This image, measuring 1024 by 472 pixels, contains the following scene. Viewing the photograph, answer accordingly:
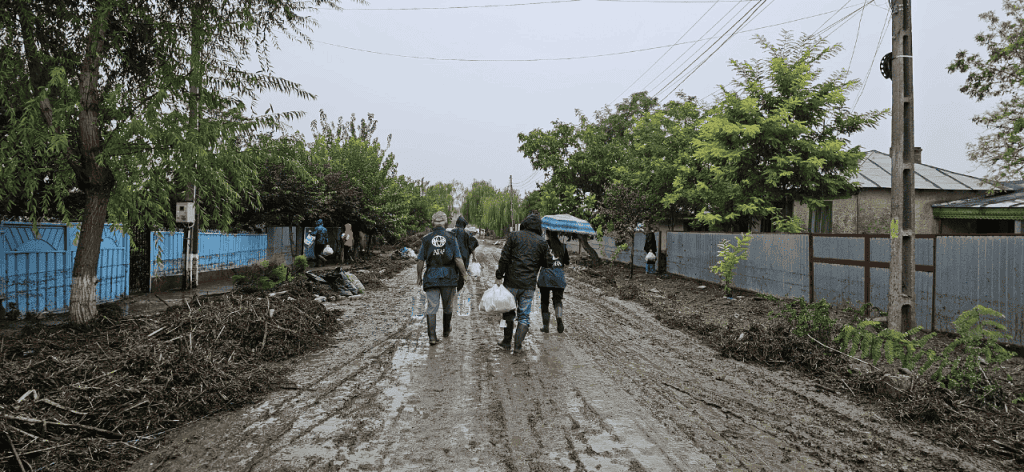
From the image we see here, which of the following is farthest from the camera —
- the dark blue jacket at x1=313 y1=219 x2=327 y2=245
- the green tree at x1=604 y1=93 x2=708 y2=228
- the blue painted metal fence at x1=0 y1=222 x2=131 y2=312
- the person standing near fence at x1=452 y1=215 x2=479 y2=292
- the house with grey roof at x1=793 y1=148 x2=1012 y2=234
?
the green tree at x1=604 y1=93 x2=708 y2=228

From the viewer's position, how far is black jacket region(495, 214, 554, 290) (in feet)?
23.7

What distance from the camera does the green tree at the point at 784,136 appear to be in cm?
1612

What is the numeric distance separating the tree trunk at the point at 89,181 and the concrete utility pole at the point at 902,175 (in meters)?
9.92

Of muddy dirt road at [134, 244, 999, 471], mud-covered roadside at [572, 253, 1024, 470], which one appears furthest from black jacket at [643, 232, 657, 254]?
muddy dirt road at [134, 244, 999, 471]

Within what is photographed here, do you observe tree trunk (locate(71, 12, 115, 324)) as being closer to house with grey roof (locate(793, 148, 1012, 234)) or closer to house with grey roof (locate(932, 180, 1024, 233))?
house with grey roof (locate(793, 148, 1012, 234))

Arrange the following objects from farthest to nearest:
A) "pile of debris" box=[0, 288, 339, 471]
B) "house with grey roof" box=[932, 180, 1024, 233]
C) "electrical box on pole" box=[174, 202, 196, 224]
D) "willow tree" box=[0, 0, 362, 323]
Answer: "house with grey roof" box=[932, 180, 1024, 233] → "electrical box on pole" box=[174, 202, 196, 224] → "willow tree" box=[0, 0, 362, 323] → "pile of debris" box=[0, 288, 339, 471]

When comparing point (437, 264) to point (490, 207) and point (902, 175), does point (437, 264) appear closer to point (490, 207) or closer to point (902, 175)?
point (902, 175)

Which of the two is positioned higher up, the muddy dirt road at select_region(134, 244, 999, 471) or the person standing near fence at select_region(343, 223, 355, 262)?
the person standing near fence at select_region(343, 223, 355, 262)

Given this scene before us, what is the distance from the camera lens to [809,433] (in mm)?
4254

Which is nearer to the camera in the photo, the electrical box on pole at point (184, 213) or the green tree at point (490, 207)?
the electrical box on pole at point (184, 213)

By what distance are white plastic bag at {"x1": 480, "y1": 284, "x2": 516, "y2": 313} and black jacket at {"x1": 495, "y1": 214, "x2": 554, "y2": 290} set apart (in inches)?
9.0

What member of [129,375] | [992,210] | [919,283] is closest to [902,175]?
[919,283]

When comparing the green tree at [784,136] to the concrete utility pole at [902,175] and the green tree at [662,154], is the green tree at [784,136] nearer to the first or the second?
the green tree at [662,154]

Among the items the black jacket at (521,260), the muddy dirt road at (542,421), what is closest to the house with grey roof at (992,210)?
the muddy dirt road at (542,421)
